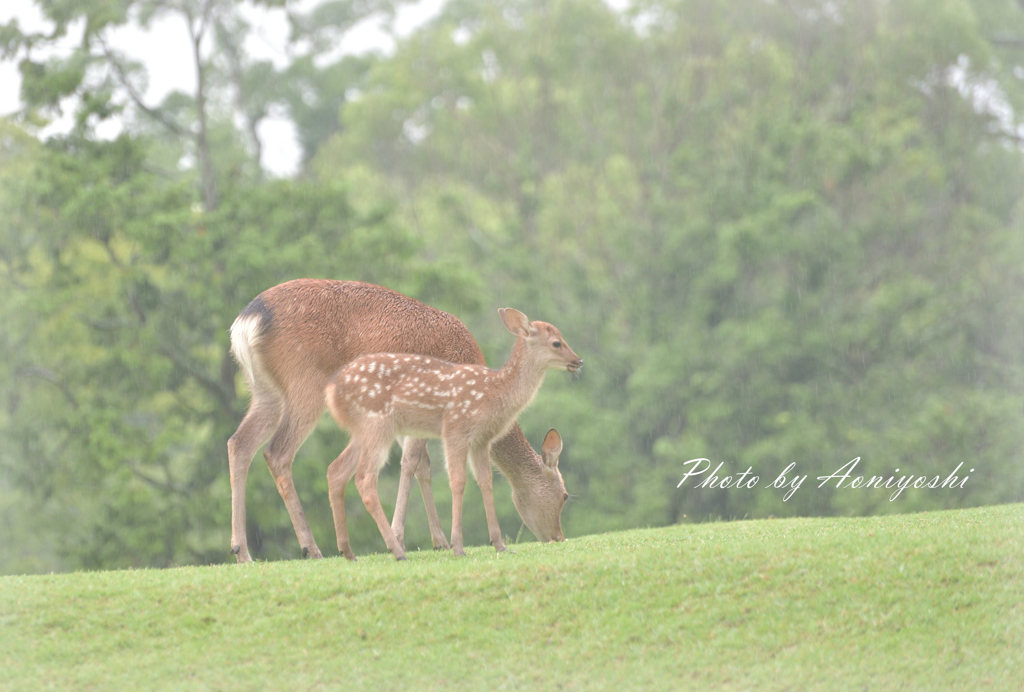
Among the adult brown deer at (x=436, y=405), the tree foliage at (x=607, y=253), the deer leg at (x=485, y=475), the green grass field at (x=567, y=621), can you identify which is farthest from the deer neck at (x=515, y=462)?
the tree foliage at (x=607, y=253)

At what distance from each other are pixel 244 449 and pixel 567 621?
13.5ft

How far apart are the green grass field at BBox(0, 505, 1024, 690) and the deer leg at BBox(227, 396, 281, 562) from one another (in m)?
1.02

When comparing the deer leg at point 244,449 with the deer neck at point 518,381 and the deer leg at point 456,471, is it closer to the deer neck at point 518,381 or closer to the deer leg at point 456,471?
the deer leg at point 456,471

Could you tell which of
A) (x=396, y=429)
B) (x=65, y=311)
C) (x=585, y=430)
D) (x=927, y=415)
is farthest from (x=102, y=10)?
(x=927, y=415)

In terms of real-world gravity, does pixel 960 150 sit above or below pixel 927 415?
above

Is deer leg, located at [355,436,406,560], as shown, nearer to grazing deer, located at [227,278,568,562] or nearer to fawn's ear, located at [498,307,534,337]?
grazing deer, located at [227,278,568,562]

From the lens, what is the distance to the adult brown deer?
9469 mm

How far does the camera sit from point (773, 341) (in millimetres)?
24109

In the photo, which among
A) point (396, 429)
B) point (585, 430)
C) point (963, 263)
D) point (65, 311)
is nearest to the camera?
point (396, 429)

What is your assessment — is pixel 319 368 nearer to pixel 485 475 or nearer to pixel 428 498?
pixel 428 498

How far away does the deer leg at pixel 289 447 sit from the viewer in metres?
10.5

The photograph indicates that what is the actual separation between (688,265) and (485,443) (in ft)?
57.8

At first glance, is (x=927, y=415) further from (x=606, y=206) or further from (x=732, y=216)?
(x=606, y=206)

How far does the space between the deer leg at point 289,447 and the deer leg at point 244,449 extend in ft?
0.84
